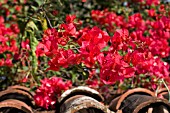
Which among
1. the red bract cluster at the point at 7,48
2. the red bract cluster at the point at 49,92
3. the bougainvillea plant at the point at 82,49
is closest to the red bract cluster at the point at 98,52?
the bougainvillea plant at the point at 82,49

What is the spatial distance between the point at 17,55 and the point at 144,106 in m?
1.60

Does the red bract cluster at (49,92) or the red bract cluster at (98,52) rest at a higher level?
the red bract cluster at (49,92)

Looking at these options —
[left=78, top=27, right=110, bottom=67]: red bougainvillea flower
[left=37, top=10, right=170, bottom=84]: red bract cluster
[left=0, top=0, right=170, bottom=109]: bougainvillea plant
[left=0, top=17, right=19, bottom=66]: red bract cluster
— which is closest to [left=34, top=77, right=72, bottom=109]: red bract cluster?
[left=0, top=0, right=170, bottom=109]: bougainvillea plant

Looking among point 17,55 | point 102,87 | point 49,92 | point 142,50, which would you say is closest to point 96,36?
point 142,50

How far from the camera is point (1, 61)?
10.8ft

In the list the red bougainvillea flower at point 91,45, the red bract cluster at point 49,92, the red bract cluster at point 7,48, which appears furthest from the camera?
the red bract cluster at point 7,48

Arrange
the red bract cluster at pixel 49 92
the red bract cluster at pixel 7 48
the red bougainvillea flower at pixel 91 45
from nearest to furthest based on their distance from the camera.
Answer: the red bougainvillea flower at pixel 91 45 < the red bract cluster at pixel 49 92 < the red bract cluster at pixel 7 48

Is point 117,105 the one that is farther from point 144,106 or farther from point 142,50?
point 142,50

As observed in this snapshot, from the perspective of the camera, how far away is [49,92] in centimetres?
228

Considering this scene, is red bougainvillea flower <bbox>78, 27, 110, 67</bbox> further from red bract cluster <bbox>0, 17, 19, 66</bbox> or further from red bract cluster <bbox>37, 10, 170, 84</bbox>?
red bract cluster <bbox>0, 17, 19, 66</bbox>

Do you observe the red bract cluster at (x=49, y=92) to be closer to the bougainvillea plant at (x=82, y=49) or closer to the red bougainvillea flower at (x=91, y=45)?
the bougainvillea plant at (x=82, y=49)

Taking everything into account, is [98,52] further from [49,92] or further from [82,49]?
[49,92]

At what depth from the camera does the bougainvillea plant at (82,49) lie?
5.11ft

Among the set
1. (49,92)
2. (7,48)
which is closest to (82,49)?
(49,92)
